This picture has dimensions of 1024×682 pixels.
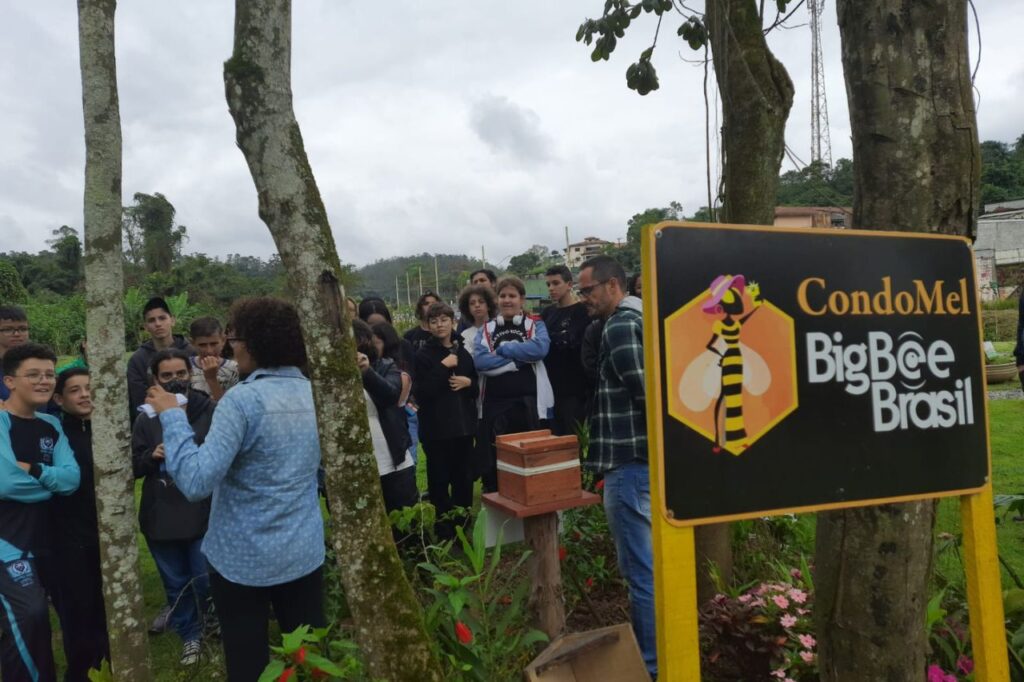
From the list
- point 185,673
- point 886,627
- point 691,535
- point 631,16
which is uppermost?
point 631,16

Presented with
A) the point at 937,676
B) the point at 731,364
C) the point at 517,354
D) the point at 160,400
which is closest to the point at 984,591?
the point at 937,676

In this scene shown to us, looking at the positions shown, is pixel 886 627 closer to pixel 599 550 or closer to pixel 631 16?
pixel 599 550

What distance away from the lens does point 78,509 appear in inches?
127

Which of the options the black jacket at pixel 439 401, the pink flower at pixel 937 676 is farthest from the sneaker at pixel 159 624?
the pink flower at pixel 937 676

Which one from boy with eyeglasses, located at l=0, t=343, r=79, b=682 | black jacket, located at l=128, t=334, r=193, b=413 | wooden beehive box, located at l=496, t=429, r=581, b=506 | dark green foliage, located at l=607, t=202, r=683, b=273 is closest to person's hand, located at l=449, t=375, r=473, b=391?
wooden beehive box, located at l=496, t=429, r=581, b=506

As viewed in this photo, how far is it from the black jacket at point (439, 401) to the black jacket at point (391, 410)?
0.62 m

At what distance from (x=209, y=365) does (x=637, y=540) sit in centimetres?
261

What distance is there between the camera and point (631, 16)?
4539mm

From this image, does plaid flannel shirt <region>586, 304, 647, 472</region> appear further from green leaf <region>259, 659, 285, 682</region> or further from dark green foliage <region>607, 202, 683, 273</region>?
dark green foliage <region>607, 202, 683, 273</region>

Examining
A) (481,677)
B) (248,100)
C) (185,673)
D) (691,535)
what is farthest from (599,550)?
(248,100)

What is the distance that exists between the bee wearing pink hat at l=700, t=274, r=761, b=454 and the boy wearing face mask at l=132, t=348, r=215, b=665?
9.21ft

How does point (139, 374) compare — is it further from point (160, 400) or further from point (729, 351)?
point (729, 351)

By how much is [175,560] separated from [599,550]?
7.83ft

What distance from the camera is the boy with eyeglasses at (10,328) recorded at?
14.0 ft
